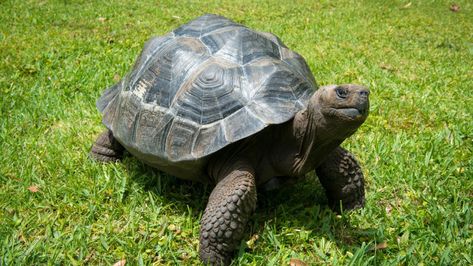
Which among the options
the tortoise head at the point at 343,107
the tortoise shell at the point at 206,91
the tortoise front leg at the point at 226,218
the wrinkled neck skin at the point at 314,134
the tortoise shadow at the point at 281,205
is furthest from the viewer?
the tortoise shadow at the point at 281,205

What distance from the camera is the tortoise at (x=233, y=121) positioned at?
2404mm

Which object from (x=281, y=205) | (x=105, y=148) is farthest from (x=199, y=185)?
(x=105, y=148)

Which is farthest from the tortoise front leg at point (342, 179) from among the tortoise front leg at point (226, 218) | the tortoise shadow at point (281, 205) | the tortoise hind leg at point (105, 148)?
the tortoise hind leg at point (105, 148)

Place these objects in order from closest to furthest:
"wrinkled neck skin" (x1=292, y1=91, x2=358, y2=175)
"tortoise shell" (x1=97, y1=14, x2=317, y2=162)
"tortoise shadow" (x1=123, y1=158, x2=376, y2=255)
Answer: "wrinkled neck skin" (x1=292, y1=91, x2=358, y2=175), "tortoise shell" (x1=97, y1=14, x2=317, y2=162), "tortoise shadow" (x1=123, y1=158, x2=376, y2=255)

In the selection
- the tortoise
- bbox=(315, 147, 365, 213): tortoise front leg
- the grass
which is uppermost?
the tortoise

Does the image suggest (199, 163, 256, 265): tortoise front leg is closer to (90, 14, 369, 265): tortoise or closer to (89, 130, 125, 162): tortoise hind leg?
(90, 14, 369, 265): tortoise

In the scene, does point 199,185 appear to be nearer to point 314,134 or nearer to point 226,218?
point 226,218

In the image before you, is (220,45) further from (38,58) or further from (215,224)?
(38,58)

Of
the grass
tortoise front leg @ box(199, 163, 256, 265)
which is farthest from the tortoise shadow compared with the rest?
tortoise front leg @ box(199, 163, 256, 265)

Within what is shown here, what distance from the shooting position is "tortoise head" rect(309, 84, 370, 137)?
2.12m

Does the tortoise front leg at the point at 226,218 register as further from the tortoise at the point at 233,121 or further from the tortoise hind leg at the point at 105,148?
the tortoise hind leg at the point at 105,148

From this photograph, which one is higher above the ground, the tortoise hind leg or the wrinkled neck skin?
the wrinkled neck skin

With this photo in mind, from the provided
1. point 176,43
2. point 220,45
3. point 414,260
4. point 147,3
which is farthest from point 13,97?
point 147,3

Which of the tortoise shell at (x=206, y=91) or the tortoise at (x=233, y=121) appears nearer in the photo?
the tortoise at (x=233, y=121)
